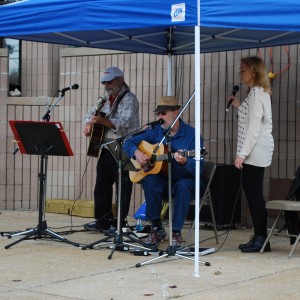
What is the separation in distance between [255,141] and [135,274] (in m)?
1.89

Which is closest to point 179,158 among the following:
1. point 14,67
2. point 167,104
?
point 167,104

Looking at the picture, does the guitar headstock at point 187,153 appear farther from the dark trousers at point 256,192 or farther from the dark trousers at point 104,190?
the dark trousers at point 104,190

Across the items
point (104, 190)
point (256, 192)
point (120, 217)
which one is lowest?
point (120, 217)

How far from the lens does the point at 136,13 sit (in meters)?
6.89

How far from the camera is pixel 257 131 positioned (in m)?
7.71

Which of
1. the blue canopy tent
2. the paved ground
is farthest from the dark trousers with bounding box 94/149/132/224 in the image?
the blue canopy tent

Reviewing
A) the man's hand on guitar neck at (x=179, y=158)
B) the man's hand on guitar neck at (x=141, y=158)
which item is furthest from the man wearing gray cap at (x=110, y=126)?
the man's hand on guitar neck at (x=179, y=158)

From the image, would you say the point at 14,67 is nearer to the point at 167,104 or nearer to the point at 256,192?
the point at 167,104

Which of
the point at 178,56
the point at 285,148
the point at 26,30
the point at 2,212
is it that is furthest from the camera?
the point at 2,212

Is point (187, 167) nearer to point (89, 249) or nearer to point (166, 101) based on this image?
point (166, 101)

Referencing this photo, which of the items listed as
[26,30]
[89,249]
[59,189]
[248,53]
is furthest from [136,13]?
[59,189]

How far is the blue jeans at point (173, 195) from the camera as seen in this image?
7.73 metres

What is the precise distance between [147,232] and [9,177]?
3351 millimetres

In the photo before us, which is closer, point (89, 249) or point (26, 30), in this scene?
point (26, 30)
